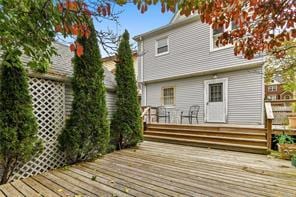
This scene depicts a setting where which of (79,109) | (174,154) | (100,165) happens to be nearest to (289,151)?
(174,154)

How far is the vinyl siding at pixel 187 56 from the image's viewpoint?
8806 mm

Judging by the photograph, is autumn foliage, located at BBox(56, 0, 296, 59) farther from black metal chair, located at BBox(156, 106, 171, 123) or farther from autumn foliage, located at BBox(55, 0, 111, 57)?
black metal chair, located at BBox(156, 106, 171, 123)

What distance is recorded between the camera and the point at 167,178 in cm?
369

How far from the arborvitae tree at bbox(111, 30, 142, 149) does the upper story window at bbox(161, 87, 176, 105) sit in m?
4.19

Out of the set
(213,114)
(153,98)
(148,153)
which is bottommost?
(148,153)

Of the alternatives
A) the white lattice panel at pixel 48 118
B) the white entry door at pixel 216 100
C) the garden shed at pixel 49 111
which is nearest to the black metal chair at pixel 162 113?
the white entry door at pixel 216 100

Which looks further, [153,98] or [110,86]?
[153,98]

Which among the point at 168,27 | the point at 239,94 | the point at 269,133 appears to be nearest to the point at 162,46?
the point at 168,27

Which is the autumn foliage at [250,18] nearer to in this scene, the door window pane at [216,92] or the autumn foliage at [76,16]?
the autumn foliage at [76,16]

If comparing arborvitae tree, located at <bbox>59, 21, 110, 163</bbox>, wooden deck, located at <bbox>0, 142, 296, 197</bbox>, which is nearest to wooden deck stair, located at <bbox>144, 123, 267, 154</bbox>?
wooden deck, located at <bbox>0, 142, 296, 197</bbox>

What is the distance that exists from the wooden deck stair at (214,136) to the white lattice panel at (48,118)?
4112mm

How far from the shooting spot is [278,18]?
2.38 meters

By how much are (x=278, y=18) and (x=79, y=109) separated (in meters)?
4.21

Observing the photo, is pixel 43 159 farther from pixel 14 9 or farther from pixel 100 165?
pixel 14 9
